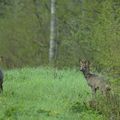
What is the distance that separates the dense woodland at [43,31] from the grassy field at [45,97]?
25.2 feet

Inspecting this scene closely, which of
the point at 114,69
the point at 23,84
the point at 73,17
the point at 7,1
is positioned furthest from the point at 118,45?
the point at 7,1

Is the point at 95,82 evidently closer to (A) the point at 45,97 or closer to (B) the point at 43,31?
(A) the point at 45,97

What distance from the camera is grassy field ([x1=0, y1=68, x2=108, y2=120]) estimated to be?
38.6 ft

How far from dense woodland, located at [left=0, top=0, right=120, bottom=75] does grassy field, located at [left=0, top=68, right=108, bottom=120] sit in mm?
7683

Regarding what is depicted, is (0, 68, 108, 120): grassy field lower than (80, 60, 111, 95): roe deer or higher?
lower

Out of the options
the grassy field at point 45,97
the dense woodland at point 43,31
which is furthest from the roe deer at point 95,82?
the dense woodland at point 43,31

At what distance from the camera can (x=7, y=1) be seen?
37844 millimetres

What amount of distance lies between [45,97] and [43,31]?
60.5 ft

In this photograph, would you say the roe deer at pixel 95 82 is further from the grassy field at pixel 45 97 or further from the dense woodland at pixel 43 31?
the dense woodland at pixel 43 31

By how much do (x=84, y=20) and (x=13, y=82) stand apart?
39.8 ft

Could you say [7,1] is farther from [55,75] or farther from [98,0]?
[55,75]

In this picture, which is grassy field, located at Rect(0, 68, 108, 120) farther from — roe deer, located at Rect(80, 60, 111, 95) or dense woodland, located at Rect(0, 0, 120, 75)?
dense woodland, located at Rect(0, 0, 120, 75)

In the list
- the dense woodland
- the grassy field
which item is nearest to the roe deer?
the grassy field

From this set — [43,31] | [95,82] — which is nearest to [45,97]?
[95,82]
